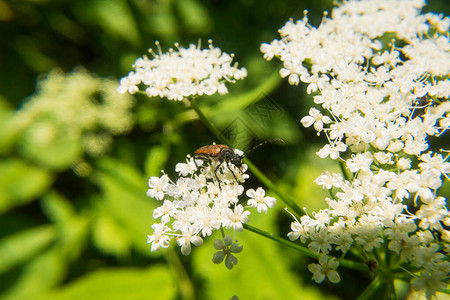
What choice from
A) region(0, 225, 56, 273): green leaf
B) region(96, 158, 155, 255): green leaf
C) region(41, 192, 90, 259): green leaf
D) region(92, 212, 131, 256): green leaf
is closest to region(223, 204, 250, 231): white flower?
region(96, 158, 155, 255): green leaf

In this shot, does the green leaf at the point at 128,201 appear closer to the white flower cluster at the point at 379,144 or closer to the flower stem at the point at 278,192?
the flower stem at the point at 278,192

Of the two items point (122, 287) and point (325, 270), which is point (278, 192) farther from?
point (122, 287)

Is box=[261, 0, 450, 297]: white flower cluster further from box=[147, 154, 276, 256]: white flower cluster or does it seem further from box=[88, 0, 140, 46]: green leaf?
box=[88, 0, 140, 46]: green leaf

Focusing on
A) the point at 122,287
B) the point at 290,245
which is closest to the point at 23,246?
the point at 122,287

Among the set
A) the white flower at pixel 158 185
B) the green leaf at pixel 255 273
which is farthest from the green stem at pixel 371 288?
the white flower at pixel 158 185

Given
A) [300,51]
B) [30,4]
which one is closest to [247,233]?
[300,51]

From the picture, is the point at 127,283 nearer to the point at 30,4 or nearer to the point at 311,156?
the point at 311,156
